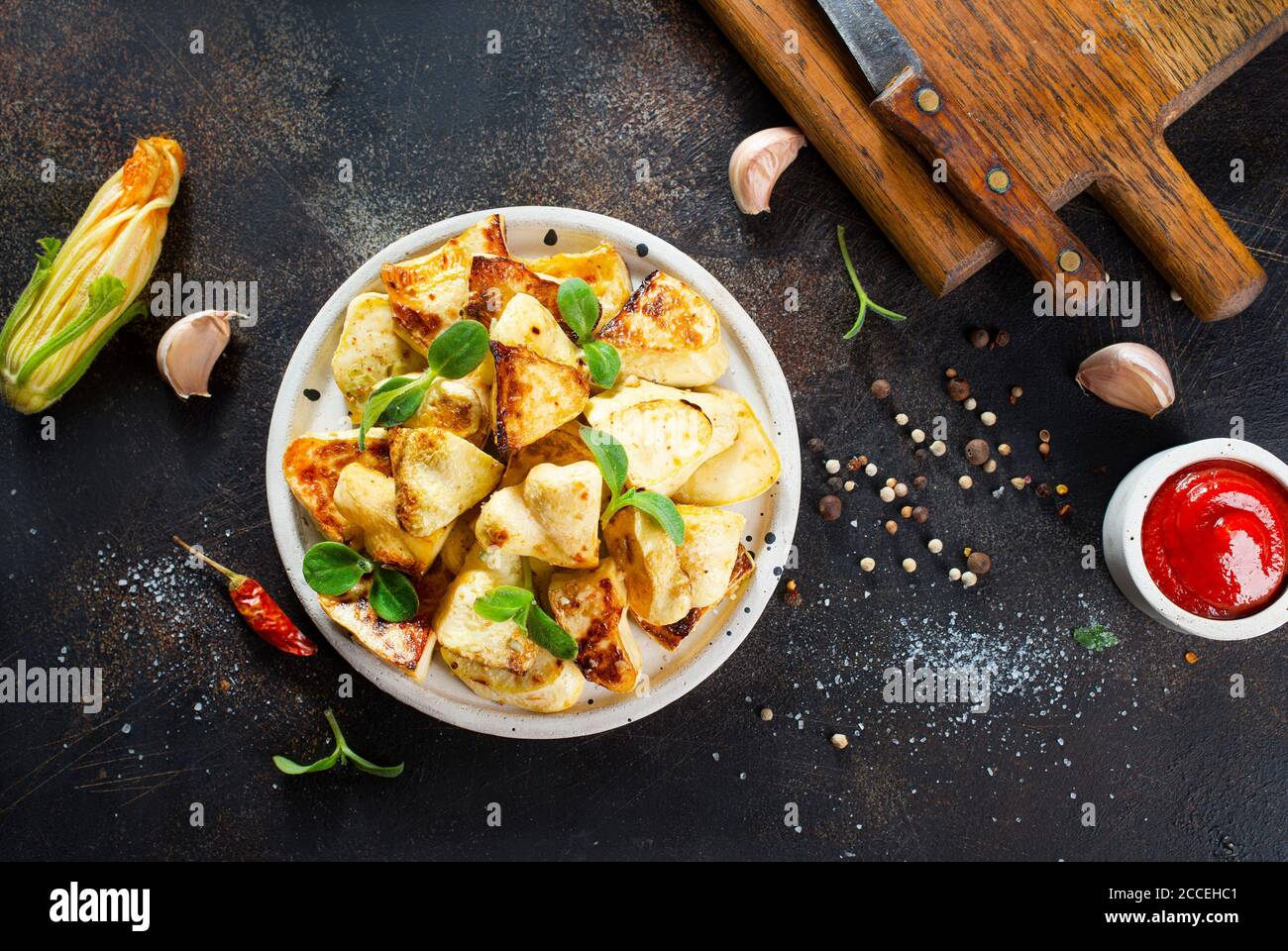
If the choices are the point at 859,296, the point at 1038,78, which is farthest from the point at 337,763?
the point at 1038,78

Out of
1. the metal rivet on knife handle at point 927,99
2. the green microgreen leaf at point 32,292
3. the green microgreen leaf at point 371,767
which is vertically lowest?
the green microgreen leaf at point 371,767

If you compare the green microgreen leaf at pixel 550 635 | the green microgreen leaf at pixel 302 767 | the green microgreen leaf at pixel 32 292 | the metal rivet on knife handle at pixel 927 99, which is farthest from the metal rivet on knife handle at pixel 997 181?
the green microgreen leaf at pixel 32 292

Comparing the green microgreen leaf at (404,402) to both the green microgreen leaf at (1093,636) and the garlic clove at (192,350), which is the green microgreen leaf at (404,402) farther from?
the green microgreen leaf at (1093,636)

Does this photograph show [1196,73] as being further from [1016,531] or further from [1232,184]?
[1016,531]

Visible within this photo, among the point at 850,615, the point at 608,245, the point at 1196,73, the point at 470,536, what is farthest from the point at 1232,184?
the point at 470,536

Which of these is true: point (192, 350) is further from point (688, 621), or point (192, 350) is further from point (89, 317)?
point (688, 621)

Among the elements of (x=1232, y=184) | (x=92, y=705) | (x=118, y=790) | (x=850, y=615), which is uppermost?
(x=1232, y=184)

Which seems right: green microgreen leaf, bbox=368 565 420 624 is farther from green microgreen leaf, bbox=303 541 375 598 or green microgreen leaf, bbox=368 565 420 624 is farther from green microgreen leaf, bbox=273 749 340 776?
green microgreen leaf, bbox=273 749 340 776
